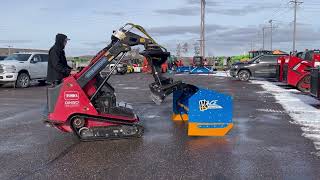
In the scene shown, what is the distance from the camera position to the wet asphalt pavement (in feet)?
19.2

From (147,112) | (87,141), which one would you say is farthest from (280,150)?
(147,112)

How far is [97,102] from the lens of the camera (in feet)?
26.8

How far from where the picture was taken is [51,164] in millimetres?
6285

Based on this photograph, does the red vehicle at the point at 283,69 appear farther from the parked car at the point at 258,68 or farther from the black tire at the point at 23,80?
the black tire at the point at 23,80

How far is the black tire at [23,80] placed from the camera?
21323 millimetres

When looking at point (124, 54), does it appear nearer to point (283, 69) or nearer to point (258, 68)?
point (283, 69)

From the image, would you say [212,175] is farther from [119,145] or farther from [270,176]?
[119,145]

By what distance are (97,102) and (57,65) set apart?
109 cm

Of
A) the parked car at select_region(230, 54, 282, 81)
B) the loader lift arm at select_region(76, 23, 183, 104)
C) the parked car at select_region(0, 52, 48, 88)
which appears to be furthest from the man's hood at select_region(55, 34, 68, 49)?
the parked car at select_region(230, 54, 282, 81)

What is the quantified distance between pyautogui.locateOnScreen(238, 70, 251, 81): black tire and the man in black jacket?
20045mm

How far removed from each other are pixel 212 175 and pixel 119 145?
228 cm

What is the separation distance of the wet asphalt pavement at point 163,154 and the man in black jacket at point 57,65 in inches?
45.3

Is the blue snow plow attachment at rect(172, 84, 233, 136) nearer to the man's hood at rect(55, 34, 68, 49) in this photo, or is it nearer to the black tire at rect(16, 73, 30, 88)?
the man's hood at rect(55, 34, 68, 49)

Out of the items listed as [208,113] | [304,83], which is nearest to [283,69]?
[304,83]
